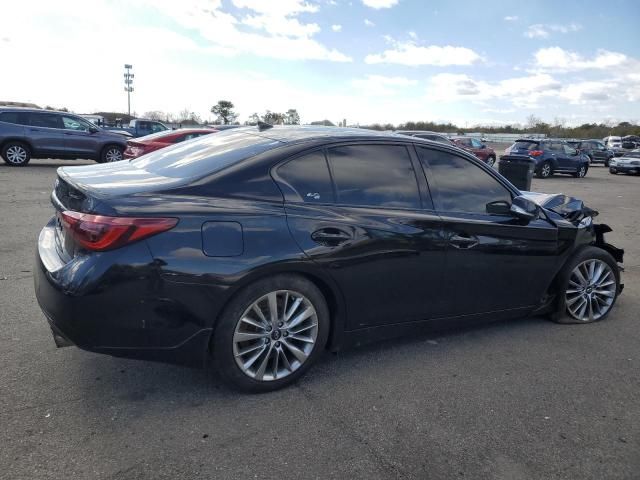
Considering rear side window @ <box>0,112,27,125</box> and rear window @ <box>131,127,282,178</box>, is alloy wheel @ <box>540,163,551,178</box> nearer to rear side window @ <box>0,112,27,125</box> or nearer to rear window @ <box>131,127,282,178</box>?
rear side window @ <box>0,112,27,125</box>

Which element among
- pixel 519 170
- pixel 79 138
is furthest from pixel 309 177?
pixel 79 138

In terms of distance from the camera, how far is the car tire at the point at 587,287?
4.52m

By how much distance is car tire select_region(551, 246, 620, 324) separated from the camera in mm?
4516

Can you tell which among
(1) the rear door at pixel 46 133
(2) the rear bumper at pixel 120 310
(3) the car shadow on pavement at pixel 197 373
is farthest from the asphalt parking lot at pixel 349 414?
(1) the rear door at pixel 46 133

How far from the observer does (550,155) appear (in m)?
22.5

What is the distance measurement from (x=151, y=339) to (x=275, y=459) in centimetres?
91

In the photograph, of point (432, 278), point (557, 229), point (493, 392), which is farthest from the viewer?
point (557, 229)

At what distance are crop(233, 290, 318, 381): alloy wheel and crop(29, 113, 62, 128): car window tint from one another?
15103 mm

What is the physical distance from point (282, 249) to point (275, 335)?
533 mm

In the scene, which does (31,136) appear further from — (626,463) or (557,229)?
(626,463)

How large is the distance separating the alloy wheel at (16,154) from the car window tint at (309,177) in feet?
49.0

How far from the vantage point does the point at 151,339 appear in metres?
2.86

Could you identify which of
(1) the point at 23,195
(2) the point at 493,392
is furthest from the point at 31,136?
(2) the point at 493,392

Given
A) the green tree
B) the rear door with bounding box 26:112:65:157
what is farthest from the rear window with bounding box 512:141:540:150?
the green tree
